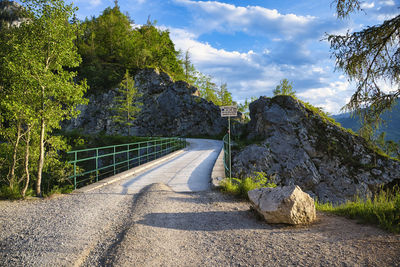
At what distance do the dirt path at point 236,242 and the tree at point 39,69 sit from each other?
386 cm

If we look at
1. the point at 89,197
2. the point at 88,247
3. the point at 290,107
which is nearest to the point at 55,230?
the point at 88,247

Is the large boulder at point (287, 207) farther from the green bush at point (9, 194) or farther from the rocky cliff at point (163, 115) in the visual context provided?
the rocky cliff at point (163, 115)

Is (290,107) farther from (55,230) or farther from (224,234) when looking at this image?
(55,230)

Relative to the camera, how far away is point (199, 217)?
15.4ft

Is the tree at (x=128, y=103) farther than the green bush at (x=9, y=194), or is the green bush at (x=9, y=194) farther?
the tree at (x=128, y=103)

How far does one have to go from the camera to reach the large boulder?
4223 mm

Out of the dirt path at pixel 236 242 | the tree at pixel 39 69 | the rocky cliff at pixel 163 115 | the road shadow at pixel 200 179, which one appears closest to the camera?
the dirt path at pixel 236 242

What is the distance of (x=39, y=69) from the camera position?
561 centimetres

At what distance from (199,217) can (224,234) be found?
0.93 metres

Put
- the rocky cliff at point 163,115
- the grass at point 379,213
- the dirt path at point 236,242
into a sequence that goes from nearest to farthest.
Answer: the dirt path at point 236,242 < the grass at point 379,213 < the rocky cliff at point 163,115

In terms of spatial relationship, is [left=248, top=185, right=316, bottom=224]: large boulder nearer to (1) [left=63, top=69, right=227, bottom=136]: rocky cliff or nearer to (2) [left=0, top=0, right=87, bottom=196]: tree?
(2) [left=0, top=0, right=87, bottom=196]: tree

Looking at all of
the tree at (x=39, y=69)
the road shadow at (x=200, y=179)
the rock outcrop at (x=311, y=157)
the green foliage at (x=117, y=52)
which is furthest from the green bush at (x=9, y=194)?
the green foliage at (x=117, y=52)

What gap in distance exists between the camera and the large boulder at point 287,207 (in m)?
4.22

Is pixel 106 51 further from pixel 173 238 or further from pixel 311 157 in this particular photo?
pixel 173 238
